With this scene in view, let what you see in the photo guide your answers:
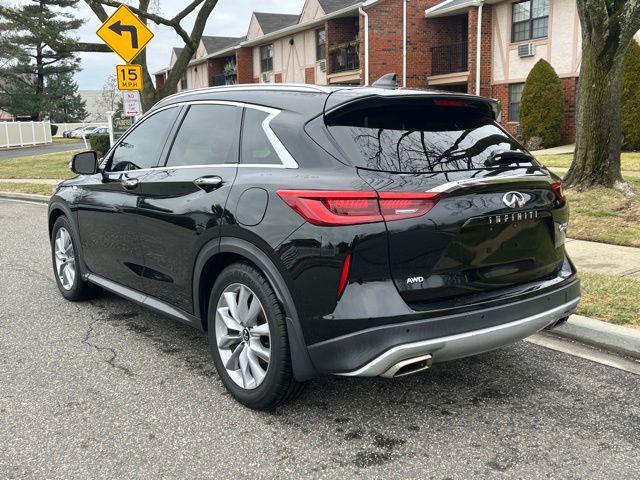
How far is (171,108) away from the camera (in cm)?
466

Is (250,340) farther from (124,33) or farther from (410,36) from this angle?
(410,36)

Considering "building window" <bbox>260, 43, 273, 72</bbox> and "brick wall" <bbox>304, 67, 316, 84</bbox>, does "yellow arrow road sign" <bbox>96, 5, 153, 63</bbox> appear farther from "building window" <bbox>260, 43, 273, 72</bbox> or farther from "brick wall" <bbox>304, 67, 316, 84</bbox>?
"building window" <bbox>260, 43, 273, 72</bbox>

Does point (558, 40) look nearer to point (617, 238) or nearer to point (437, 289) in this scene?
point (617, 238)

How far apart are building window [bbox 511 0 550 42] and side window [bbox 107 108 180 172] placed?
2109 cm

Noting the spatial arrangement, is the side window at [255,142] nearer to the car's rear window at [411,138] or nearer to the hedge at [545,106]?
the car's rear window at [411,138]

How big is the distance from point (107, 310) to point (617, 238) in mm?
5633

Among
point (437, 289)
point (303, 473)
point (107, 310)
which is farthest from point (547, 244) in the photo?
point (107, 310)

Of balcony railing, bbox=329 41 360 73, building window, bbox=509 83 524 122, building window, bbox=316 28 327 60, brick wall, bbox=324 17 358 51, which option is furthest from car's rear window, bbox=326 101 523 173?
building window, bbox=316 28 327 60

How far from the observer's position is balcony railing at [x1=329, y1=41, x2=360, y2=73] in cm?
2903

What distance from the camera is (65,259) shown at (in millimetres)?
5973

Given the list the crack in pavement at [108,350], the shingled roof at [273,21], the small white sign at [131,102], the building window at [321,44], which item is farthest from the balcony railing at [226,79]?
the crack in pavement at [108,350]

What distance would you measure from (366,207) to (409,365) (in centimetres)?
78

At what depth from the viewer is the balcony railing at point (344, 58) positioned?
29030 mm

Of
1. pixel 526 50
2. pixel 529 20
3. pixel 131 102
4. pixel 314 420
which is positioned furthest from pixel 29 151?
pixel 314 420
